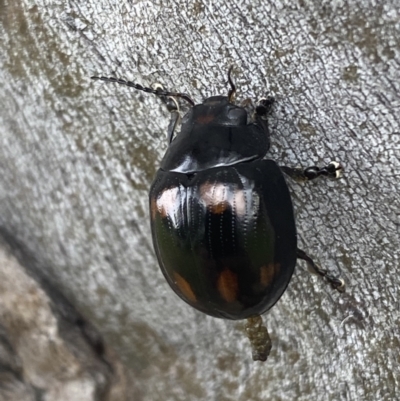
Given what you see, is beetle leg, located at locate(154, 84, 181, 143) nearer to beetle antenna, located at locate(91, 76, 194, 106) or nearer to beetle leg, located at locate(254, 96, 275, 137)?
beetle antenna, located at locate(91, 76, 194, 106)

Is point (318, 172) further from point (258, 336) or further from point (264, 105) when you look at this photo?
point (258, 336)

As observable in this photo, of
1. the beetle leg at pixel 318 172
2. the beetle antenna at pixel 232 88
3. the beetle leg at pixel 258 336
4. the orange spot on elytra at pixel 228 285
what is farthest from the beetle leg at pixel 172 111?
the beetle leg at pixel 258 336

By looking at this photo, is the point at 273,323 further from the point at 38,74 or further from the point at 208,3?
the point at 38,74

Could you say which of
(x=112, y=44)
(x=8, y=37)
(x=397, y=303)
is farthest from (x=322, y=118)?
(x=8, y=37)

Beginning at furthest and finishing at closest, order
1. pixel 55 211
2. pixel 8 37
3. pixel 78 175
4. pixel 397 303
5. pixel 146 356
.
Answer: pixel 146 356, pixel 55 211, pixel 78 175, pixel 8 37, pixel 397 303

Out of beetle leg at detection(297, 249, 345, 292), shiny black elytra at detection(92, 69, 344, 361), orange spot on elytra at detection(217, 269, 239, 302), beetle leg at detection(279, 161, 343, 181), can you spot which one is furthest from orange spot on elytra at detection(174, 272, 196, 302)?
beetle leg at detection(279, 161, 343, 181)
